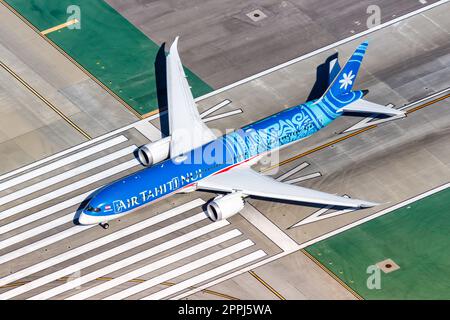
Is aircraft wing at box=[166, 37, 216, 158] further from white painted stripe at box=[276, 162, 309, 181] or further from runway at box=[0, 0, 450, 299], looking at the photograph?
white painted stripe at box=[276, 162, 309, 181]

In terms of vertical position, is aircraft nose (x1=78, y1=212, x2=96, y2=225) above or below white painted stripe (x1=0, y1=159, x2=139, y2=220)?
below

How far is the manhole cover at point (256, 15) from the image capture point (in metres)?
127

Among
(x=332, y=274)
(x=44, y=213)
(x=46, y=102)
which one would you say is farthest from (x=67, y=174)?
(x=332, y=274)

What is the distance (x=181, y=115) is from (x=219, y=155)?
7883 mm

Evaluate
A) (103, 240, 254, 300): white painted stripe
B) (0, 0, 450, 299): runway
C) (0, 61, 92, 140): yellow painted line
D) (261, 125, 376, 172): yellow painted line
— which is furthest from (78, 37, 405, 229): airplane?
(0, 61, 92, 140): yellow painted line

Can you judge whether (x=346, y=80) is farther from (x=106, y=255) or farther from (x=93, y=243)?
(x=93, y=243)

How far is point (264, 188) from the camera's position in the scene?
338 feet

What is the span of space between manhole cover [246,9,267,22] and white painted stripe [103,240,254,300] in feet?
113

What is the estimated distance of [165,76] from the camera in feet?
392

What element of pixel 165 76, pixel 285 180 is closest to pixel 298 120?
pixel 285 180

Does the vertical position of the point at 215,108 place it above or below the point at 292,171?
above

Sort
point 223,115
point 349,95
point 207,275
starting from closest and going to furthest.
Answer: point 207,275, point 349,95, point 223,115

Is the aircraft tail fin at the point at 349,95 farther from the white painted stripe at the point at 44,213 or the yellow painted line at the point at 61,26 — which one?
the yellow painted line at the point at 61,26

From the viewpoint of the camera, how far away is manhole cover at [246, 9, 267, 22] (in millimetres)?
126863
